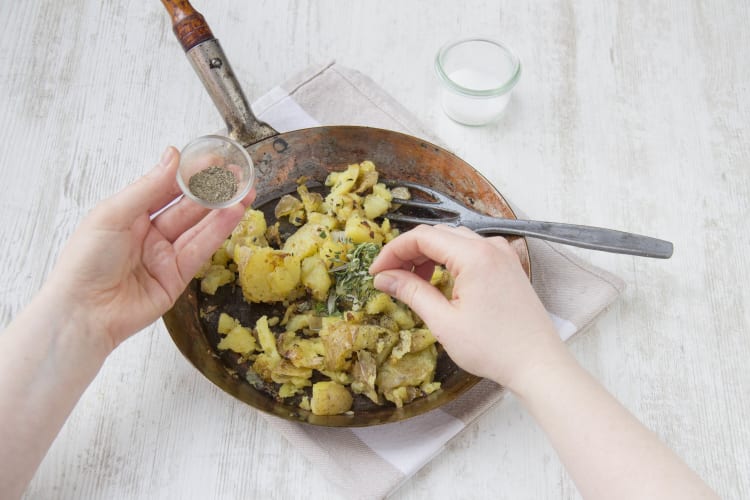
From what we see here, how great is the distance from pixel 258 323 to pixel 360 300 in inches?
11.0

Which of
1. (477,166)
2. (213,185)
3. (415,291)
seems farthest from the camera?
(477,166)

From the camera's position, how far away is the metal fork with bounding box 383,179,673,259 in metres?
1.84

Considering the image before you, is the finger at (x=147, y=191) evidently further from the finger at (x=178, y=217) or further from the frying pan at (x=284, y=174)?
the frying pan at (x=284, y=174)

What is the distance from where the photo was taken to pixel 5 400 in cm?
153

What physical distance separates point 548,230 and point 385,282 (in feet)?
1.72

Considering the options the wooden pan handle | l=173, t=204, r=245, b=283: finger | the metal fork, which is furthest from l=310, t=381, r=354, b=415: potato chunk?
the wooden pan handle

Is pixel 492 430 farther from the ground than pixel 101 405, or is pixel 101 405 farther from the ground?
pixel 101 405

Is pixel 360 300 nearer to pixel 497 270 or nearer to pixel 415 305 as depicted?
pixel 415 305

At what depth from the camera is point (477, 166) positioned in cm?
235

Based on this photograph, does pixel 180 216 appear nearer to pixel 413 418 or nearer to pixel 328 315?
pixel 328 315

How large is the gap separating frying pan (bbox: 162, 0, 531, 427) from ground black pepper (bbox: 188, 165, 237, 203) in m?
0.31

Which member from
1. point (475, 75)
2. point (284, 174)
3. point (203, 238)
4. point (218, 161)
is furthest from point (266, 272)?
point (475, 75)

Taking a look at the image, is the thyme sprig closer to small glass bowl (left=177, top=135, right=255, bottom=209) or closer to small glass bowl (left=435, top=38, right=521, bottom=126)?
small glass bowl (left=177, top=135, right=255, bottom=209)

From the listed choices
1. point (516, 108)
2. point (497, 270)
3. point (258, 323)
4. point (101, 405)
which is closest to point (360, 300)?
point (258, 323)
